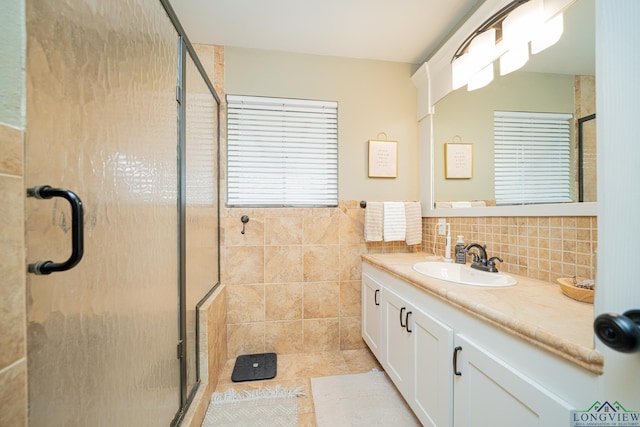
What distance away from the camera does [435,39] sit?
5.91ft

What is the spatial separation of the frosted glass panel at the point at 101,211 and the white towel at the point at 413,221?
169cm

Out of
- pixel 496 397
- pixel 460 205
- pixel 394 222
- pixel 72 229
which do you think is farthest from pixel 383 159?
pixel 72 229

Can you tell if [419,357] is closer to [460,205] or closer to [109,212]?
[460,205]

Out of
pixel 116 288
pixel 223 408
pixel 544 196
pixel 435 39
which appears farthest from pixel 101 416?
pixel 435 39

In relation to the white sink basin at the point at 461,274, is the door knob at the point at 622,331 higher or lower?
higher

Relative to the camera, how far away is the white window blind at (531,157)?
1035 millimetres

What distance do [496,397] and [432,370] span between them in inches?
13.6

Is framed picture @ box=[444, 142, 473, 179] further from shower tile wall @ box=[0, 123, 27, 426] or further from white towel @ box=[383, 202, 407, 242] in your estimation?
shower tile wall @ box=[0, 123, 27, 426]

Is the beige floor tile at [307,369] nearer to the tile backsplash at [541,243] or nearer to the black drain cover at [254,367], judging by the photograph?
the black drain cover at [254,367]

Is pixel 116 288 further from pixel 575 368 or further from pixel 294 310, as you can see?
pixel 294 310

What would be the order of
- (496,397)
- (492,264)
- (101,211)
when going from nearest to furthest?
(101,211), (496,397), (492,264)

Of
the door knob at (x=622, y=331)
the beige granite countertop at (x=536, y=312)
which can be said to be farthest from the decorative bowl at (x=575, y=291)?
the door knob at (x=622, y=331)

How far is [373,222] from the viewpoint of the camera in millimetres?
1908

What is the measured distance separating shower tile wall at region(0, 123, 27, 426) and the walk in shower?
28 millimetres
